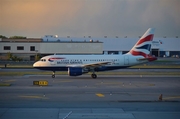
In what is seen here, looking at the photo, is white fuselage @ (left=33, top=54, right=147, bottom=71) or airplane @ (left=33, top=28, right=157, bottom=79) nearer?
airplane @ (left=33, top=28, right=157, bottom=79)

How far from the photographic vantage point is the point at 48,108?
16.1m

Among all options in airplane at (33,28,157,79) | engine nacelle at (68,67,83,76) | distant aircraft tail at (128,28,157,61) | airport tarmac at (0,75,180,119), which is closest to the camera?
airport tarmac at (0,75,180,119)

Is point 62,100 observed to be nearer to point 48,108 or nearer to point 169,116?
point 48,108

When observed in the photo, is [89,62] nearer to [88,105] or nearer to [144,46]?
[144,46]

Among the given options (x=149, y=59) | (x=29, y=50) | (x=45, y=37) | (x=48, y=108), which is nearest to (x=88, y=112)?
(x=48, y=108)

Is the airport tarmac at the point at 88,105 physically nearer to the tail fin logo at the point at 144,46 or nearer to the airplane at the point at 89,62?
Result: the airplane at the point at 89,62

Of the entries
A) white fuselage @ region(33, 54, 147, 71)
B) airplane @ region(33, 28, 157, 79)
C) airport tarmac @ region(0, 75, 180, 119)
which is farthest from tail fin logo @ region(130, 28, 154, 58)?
airport tarmac @ region(0, 75, 180, 119)

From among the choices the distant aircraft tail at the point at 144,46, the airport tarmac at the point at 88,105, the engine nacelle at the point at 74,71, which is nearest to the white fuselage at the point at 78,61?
the distant aircraft tail at the point at 144,46

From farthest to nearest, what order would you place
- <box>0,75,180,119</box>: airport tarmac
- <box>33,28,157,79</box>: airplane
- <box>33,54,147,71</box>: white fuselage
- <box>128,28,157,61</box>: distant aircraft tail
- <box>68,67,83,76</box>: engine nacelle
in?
<box>128,28,157,61</box>: distant aircraft tail → <box>33,54,147,71</box>: white fuselage → <box>33,28,157,79</box>: airplane → <box>68,67,83,76</box>: engine nacelle → <box>0,75,180,119</box>: airport tarmac

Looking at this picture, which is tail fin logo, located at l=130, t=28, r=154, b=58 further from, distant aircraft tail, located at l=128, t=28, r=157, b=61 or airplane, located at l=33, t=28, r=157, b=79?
airplane, located at l=33, t=28, r=157, b=79

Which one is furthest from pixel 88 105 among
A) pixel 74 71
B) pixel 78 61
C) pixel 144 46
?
pixel 144 46

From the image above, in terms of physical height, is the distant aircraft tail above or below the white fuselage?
above

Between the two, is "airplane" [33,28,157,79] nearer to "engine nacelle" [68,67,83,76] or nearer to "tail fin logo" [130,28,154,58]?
"tail fin logo" [130,28,154,58]

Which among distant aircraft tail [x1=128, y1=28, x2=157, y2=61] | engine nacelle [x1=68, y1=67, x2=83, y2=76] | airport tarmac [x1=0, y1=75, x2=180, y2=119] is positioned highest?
distant aircraft tail [x1=128, y1=28, x2=157, y2=61]
